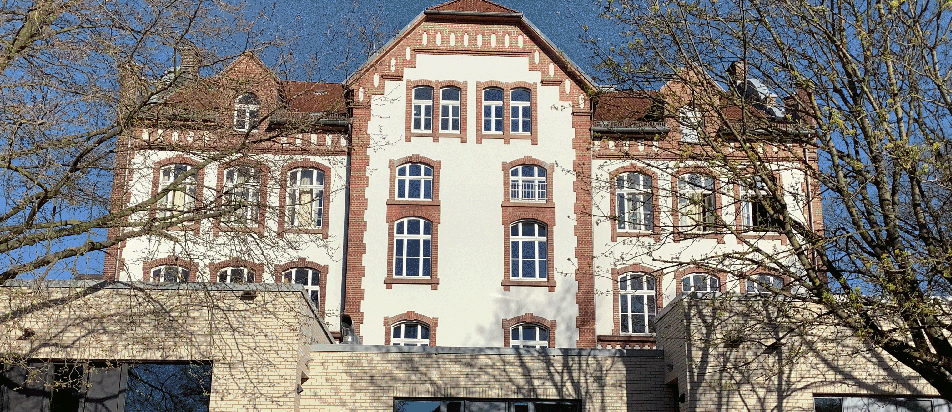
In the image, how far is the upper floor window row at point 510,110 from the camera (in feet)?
104

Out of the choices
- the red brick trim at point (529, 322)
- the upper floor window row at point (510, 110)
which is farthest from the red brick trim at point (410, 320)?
the upper floor window row at point (510, 110)

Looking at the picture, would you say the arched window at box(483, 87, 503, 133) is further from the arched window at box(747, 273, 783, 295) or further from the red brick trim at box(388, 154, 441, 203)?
the arched window at box(747, 273, 783, 295)

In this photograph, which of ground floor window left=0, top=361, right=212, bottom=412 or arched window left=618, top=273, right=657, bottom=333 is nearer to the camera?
ground floor window left=0, top=361, right=212, bottom=412

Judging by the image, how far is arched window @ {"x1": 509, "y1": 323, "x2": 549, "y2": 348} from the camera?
97.1 feet

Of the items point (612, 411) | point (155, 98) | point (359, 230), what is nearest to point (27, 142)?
point (155, 98)

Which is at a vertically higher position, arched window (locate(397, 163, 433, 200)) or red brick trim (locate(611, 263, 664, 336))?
arched window (locate(397, 163, 433, 200))

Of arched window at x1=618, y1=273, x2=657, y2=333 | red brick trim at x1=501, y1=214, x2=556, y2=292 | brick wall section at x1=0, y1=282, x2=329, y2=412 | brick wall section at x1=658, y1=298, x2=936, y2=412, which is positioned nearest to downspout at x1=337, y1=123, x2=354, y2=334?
red brick trim at x1=501, y1=214, x2=556, y2=292

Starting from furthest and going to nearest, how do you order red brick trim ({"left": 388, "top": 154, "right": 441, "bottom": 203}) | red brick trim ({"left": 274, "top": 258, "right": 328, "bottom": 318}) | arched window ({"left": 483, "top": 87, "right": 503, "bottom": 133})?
arched window ({"left": 483, "top": 87, "right": 503, "bottom": 133}), red brick trim ({"left": 388, "top": 154, "right": 441, "bottom": 203}), red brick trim ({"left": 274, "top": 258, "right": 328, "bottom": 318})

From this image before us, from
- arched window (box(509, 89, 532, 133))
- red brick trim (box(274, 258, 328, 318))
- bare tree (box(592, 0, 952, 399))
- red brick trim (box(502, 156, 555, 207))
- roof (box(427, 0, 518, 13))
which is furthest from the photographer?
roof (box(427, 0, 518, 13))

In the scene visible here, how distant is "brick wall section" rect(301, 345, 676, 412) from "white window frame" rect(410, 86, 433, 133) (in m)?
13.6

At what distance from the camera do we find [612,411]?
18.6 meters

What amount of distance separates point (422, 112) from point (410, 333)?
20.9 ft

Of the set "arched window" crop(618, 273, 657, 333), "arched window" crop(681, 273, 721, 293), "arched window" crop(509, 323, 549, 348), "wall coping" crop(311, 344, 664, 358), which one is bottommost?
"wall coping" crop(311, 344, 664, 358)

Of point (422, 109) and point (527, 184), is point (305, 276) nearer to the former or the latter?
point (422, 109)
